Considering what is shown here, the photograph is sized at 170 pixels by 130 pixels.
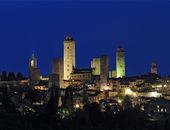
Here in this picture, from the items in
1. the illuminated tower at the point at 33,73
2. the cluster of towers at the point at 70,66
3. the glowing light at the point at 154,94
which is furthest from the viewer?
the cluster of towers at the point at 70,66

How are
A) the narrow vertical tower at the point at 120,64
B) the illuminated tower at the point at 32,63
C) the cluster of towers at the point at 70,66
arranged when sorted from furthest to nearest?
the narrow vertical tower at the point at 120,64
the illuminated tower at the point at 32,63
the cluster of towers at the point at 70,66

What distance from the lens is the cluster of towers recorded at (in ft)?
222

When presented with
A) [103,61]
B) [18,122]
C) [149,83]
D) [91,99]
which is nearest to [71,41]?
[103,61]

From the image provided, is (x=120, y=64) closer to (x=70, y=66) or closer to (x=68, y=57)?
(x=68, y=57)

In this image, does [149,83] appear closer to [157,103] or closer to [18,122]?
[157,103]

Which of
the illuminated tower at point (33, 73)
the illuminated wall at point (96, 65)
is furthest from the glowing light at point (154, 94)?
the illuminated tower at point (33, 73)

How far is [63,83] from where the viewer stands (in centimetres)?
6556

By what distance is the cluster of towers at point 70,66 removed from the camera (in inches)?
2660

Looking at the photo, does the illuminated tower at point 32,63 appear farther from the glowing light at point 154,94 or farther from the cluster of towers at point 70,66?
the glowing light at point 154,94

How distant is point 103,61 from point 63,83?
494 cm

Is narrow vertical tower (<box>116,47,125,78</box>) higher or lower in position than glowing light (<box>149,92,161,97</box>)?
higher

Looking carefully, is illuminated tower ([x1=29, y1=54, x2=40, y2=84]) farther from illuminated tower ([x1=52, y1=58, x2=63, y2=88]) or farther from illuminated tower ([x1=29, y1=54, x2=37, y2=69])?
illuminated tower ([x1=52, y1=58, x2=63, y2=88])

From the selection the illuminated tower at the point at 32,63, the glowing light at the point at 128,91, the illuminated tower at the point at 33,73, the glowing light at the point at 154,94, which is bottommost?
the glowing light at the point at 154,94

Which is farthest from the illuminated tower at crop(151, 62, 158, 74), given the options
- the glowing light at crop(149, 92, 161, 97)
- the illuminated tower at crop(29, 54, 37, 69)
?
the glowing light at crop(149, 92, 161, 97)
